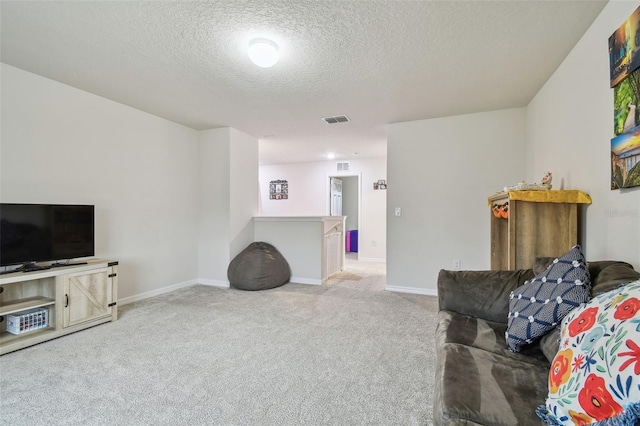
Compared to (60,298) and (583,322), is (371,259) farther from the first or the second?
(583,322)

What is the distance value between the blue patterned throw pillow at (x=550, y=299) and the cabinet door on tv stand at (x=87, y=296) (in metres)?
3.33

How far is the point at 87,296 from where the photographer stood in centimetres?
275

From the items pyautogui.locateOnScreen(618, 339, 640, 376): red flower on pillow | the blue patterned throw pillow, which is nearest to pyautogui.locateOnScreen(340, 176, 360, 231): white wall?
the blue patterned throw pillow

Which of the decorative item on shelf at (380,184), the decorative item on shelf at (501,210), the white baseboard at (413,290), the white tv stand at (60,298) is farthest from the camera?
the decorative item on shelf at (380,184)

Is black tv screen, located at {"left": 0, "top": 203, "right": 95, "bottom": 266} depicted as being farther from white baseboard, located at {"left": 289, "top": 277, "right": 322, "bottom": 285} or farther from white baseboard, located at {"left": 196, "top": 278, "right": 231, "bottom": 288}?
white baseboard, located at {"left": 289, "top": 277, "right": 322, "bottom": 285}

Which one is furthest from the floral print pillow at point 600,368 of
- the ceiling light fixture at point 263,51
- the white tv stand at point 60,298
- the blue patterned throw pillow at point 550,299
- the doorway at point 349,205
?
the doorway at point 349,205

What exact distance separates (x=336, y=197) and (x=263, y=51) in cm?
608

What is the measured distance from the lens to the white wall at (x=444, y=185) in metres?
3.69

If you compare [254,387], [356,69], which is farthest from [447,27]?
[254,387]

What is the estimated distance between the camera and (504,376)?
1.17 m

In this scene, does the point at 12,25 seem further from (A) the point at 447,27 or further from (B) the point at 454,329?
(B) the point at 454,329

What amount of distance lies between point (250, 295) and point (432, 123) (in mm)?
3343

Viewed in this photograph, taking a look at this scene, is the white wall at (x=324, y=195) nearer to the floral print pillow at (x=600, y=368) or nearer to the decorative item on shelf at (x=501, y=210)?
the decorative item on shelf at (x=501, y=210)

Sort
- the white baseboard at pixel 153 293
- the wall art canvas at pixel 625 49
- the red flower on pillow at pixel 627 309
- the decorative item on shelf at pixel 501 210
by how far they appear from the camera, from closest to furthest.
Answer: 1. the red flower on pillow at pixel 627 309
2. the wall art canvas at pixel 625 49
3. the decorative item on shelf at pixel 501 210
4. the white baseboard at pixel 153 293
